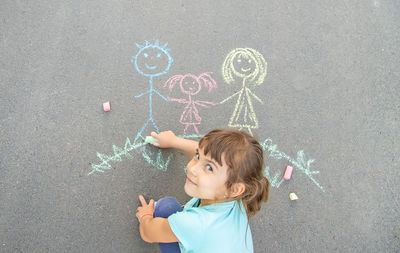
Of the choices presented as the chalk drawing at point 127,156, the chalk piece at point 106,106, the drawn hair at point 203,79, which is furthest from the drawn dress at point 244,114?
the chalk piece at point 106,106

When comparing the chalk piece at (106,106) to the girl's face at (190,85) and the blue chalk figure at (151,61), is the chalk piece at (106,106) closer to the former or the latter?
the blue chalk figure at (151,61)

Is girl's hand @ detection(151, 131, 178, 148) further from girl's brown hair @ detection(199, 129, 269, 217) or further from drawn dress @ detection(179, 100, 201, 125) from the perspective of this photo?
girl's brown hair @ detection(199, 129, 269, 217)

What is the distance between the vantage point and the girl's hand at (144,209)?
6.13 feet

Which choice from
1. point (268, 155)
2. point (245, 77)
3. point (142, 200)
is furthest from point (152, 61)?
point (268, 155)

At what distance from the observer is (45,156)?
2004 millimetres

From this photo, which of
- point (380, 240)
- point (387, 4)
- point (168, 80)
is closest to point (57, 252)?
point (168, 80)

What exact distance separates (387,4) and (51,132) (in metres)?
3.07

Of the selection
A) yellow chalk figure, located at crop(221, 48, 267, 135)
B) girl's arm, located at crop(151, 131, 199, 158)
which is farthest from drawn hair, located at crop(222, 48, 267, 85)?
girl's arm, located at crop(151, 131, 199, 158)

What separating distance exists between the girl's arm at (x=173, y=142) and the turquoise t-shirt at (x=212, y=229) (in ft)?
1.89

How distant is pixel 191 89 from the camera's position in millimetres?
2176

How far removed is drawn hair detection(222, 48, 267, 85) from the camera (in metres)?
2.22

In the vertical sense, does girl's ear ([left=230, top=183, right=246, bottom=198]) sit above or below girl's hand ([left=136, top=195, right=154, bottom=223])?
above

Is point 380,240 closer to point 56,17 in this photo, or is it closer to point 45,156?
point 45,156

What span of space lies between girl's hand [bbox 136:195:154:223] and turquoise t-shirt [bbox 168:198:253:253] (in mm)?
446
